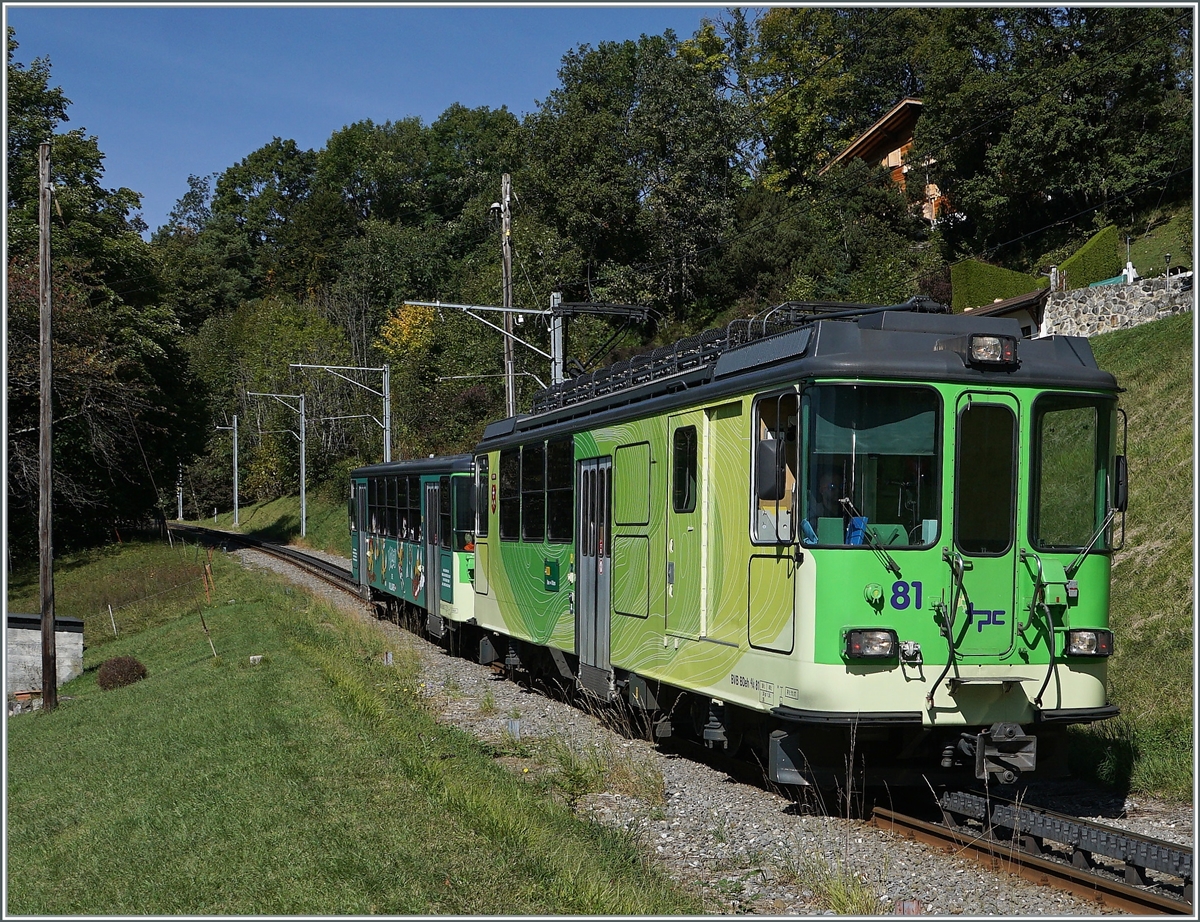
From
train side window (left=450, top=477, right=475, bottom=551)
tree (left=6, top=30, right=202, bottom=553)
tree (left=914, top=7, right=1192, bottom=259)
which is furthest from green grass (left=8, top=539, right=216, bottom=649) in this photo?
tree (left=914, top=7, right=1192, bottom=259)

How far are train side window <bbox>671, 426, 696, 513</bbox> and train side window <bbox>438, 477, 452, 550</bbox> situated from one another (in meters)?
9.75

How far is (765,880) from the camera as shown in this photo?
736cm

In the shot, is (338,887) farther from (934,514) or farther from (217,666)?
(217,666)

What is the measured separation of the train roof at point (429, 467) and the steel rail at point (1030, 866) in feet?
36.7

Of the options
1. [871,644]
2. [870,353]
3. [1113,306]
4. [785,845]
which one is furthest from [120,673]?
[1113,306]

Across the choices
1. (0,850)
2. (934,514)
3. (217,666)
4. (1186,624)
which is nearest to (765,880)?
(934,514)

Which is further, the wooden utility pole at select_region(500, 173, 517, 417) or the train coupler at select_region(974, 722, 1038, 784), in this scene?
the wooden utility pole at select_region(500, 173, 517, 417)

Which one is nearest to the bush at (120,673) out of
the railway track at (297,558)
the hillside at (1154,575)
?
the railway track at (297,558)

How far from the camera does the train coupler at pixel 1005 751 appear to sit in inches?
315

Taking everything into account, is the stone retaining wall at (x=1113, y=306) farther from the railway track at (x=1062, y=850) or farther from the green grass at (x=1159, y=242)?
the railway track at (x=1062, y=850)

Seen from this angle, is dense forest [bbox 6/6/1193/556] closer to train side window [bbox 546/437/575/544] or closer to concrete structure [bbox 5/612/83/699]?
concrete structure [bbox 5/612/83/699]

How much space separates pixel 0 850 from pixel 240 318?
87.2 meters

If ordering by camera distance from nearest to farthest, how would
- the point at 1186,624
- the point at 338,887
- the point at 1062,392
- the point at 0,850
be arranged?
1. the point at 338,887
2. the point at 0,850
3. the point at 1062,392
4. the point at 1186,624

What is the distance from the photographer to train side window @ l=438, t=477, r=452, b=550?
20.0 metres
